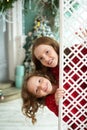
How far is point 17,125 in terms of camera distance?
122 inches

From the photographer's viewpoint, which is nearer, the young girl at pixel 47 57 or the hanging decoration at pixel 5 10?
the young girl at pixel 47 57

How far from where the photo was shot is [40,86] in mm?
→ 1518

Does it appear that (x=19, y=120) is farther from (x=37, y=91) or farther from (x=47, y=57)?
(x=47, y=57)

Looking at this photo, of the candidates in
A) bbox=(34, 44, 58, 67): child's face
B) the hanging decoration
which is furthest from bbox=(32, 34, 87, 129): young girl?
the hanging decoration

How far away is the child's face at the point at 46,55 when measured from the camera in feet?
4.92

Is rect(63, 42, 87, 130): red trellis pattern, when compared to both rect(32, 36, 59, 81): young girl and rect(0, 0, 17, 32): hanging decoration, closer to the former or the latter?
rect(32, 36, 59, 81): young girl

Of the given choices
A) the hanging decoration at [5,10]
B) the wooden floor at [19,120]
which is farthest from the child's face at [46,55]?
the hanging decoration at [5,10]

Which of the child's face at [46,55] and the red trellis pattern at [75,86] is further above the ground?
the child's face at [46,55]

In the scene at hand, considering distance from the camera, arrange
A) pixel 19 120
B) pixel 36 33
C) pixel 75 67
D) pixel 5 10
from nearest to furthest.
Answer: pixel 75 67
pixel 19 120
pixel 5 10
pixel 36 33

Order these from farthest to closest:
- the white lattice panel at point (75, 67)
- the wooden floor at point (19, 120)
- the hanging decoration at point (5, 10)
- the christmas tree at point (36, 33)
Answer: the christmas tree at point (36, 33) < the hanging decoration at point (5, 10) < the wooden floor at point (19, 120) < the white lattice panel at point (75, 67)

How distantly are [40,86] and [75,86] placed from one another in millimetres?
202

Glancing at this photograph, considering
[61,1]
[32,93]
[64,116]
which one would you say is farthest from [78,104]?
[61,1]

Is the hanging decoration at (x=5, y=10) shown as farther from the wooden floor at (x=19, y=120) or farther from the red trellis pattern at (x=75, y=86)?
the red trellis pattern at (x=75, y=86)

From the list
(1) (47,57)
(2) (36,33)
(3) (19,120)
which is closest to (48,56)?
(1) (47,57)
